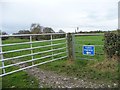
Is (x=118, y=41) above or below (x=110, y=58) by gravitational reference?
above

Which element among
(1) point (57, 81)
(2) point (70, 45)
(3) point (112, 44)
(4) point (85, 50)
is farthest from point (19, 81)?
(2) point (70, 45)

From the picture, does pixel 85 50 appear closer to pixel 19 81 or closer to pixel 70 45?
pixel 70 45

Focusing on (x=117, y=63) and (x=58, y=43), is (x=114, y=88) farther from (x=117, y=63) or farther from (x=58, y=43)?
(x=58, y=43)

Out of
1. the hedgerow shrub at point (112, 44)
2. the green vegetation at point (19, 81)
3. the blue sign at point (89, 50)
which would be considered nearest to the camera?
the green vegetation at point (19, 81)

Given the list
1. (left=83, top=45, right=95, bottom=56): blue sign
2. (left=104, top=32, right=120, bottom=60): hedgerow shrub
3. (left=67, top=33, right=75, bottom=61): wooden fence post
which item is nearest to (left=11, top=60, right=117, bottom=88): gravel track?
(left=104, top=32, right=120, bottom=60): hedgerow shrub

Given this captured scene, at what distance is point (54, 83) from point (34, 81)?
1.94ft

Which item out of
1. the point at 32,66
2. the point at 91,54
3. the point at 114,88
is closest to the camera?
the point at 114,88

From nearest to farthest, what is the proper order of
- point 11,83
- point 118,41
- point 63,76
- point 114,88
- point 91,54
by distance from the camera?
point 114,88, point 11,83, point 63,76, point 118,41, point 91,54

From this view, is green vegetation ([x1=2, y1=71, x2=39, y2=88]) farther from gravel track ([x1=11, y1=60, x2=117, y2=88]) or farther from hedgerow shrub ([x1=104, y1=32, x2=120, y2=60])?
hedgerow shrub ([x1=104, y1=32, x2=120, y2=60])

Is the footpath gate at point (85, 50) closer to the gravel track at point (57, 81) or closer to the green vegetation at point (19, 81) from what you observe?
the gravel track at point (57, 81)

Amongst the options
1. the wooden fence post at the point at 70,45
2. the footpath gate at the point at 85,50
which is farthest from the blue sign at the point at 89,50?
the wooden fence post at the point at 70,45

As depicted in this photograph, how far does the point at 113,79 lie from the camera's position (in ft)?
26.0

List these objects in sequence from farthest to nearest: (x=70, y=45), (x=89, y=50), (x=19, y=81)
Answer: (x=70, y=45) → (x=89, y=50) → (x=19, y=81)

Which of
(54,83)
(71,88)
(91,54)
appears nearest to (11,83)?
(54,83)
